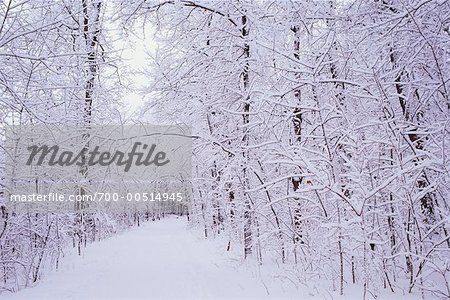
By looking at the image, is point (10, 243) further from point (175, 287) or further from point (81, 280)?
point (175, 287)

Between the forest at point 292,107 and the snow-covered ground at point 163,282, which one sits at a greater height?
the forest at point 292,107

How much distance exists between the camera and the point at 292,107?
17.3 ft

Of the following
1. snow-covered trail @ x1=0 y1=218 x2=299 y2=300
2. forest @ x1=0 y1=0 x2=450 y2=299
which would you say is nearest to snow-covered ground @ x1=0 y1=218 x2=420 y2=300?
snow-covered trail @ x1=0 y1=218 x2=299 y2=300

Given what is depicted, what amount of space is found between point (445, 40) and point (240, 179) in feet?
15.7

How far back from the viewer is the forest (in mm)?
4871

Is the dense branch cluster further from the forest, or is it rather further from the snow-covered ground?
the snow-covered ground

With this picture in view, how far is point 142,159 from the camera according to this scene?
505 inches

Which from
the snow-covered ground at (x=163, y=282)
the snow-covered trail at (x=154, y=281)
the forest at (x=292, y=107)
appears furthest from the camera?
the snow-covered trail at (x=154, y=281)

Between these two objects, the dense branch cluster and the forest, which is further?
the dense branch cluster

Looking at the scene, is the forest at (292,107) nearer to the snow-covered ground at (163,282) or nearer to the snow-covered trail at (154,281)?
the snow-covered ground at (163,282)

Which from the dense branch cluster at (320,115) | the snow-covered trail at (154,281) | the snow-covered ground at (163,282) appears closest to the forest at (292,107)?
the dense branch cluster at (320,115)

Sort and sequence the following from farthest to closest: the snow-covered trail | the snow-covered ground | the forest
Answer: the snow-covered trail
the snow-covered ground
the forest

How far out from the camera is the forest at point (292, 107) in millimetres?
4871

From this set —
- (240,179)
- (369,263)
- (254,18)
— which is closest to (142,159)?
(240,179)
